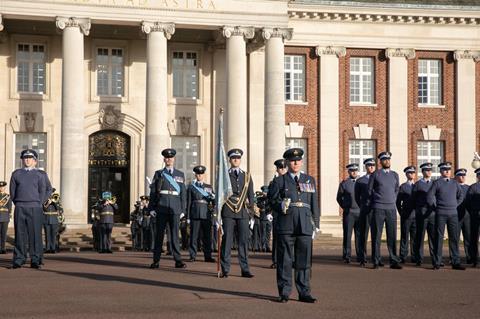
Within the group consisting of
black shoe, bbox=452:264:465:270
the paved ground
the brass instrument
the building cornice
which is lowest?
black shoe, bbox=452:264:465:270

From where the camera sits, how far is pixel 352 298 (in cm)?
1193

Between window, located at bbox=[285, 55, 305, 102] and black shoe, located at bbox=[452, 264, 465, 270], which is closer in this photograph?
black shoe, located at bbox=[452, 264, 465, 270]

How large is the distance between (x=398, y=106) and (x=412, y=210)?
18.5 meters

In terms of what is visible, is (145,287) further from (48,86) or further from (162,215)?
(48,86)

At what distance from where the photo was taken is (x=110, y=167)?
3525 cm

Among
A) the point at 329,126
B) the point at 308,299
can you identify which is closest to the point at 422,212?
the point at 308,299

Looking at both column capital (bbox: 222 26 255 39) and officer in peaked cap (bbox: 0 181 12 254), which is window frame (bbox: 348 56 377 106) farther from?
officer in peaked cap (bbox: 0 181 12 254)

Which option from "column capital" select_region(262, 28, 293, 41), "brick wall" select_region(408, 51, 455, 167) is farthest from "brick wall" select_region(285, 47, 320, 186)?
"brick wall" select_region(408, 51, 455, 167)

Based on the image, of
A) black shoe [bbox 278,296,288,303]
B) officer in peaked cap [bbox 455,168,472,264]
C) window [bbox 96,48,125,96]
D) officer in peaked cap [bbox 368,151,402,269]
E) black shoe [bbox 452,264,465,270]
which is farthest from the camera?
window [bbox 96,48,125,96]

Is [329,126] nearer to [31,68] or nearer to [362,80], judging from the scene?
[362,80]

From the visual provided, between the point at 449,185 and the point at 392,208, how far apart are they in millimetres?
1195

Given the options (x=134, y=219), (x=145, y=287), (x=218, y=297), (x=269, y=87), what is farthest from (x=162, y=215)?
(x=269, y=87)

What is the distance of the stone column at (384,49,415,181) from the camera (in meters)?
36.8

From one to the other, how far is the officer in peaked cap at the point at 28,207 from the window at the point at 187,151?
1941 cm
